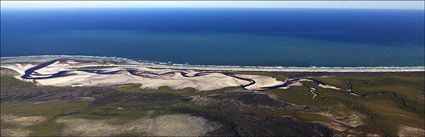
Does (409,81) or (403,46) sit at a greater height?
(403,46)

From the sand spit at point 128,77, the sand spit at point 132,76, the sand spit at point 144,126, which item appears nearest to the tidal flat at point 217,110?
the sand spit at point 144,126

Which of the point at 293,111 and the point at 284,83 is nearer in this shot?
the point at 293,111

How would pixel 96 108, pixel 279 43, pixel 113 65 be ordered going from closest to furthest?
pixel 96 108, pixel 113 65, pixel 279 43

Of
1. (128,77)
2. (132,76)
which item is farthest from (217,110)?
(132,76)

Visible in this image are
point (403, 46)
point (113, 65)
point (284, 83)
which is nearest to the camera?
point (284, 83)

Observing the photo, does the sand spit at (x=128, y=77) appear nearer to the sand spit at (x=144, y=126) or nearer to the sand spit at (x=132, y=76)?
the sand spit at (x=132, y=76)

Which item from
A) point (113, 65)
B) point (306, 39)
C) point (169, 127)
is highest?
point (306, 39)

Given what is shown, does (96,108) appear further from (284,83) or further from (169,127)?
(284,83)

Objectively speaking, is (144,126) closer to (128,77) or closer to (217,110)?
(217,110)

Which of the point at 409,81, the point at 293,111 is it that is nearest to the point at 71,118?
the point at 293,111

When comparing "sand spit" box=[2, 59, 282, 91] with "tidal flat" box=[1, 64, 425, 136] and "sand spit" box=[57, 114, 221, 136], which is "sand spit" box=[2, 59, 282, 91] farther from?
"sand spit" box=[57, 114, 221, 136]

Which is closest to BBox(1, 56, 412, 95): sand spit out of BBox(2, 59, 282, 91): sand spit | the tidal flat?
BBox(2, 59, 282, 91): sand spit
